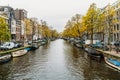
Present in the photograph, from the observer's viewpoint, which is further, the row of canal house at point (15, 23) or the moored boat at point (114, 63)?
the row of canal house at point (15, 23)

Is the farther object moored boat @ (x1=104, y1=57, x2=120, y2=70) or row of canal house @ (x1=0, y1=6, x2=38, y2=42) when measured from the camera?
row of canal house @ (x1=0, y1=6, x2=38, y2=42)

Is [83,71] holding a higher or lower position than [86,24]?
lower

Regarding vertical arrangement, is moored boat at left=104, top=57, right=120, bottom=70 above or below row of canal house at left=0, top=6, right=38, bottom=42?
below

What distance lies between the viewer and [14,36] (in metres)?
118

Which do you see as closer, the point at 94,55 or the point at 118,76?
the point at 118,76

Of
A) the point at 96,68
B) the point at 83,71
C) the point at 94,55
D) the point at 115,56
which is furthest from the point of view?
the point at 94,55

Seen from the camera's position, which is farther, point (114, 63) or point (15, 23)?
point (15, 23)

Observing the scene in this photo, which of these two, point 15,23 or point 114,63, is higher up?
point 15,23

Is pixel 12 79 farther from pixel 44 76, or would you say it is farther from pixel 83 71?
pixel 83 71

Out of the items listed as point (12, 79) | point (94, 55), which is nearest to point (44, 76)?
point (12, 79)

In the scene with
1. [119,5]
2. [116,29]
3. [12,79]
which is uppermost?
[119,5]

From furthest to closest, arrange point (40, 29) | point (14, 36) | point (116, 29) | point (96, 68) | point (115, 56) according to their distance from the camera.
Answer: point (40, 29), point (14, 36), point (116, 29), point (115, 56), point (96, 68)

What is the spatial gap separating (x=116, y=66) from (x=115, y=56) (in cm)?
738

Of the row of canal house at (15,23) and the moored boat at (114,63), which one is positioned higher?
the row of canal house at (15,23)
